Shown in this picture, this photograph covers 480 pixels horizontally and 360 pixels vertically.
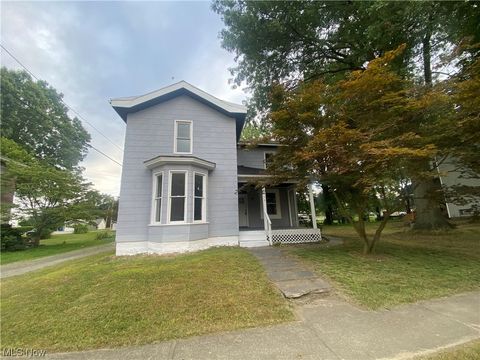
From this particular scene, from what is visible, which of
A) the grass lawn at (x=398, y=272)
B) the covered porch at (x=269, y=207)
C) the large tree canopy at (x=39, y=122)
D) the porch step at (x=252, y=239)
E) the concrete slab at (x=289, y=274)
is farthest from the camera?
the large tree canopy at (x=39, y=122)

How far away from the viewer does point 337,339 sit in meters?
3.08

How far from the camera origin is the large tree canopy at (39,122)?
2314 cm

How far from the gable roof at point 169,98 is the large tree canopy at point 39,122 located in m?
21.9

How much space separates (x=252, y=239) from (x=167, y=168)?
4795 mm

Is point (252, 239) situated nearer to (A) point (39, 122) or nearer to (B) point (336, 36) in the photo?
(B) point (336, 36)

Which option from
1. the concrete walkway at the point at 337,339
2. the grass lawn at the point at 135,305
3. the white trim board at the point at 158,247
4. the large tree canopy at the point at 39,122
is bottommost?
the concrete walkway at the point at 337,339

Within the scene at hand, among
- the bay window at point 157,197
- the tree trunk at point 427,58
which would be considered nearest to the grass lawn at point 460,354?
the bay window at point 157,197

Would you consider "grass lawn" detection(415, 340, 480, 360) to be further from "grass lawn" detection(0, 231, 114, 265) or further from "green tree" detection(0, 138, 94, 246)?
"green tree" detection(0, 138, 94, 246)

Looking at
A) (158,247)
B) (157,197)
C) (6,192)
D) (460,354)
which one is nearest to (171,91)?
(157,197)

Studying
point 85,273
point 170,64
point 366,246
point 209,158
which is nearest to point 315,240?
point 366,246

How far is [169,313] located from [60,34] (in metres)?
11.6

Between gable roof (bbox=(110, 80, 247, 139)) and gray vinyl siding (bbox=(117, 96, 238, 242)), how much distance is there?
0.70 ft

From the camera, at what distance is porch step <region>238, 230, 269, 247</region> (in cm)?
1008

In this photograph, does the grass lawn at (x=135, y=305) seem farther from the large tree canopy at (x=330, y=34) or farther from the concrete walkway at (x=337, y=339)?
the large tree canopy at (x=330, y=34)
